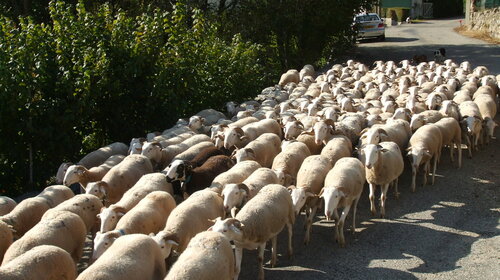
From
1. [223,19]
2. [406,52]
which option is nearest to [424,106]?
[223,19]

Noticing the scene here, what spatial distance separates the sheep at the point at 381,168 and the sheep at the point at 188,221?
10.7ft

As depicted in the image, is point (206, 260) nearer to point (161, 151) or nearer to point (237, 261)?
point (237, 261)

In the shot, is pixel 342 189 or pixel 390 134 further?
pixel 390 134

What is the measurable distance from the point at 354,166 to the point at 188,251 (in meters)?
4.49

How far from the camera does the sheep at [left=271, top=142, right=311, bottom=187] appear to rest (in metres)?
11.1

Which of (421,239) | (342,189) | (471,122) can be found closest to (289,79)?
(471,122)

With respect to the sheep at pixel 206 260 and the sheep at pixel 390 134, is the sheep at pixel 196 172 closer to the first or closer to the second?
the sheep at pixel 206 260

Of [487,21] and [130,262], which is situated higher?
[487,21]

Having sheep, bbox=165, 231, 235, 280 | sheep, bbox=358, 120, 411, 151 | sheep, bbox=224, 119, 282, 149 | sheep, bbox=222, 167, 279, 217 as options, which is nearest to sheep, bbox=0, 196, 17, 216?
sheep, bbox=222, 167, 279, 217

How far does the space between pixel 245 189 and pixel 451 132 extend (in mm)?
6409

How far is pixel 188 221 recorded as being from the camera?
8.90 metres

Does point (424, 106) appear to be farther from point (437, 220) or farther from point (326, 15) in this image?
point (326, 15)

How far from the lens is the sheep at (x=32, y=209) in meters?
9.42

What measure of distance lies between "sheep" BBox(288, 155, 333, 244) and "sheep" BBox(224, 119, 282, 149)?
88.6 inches
